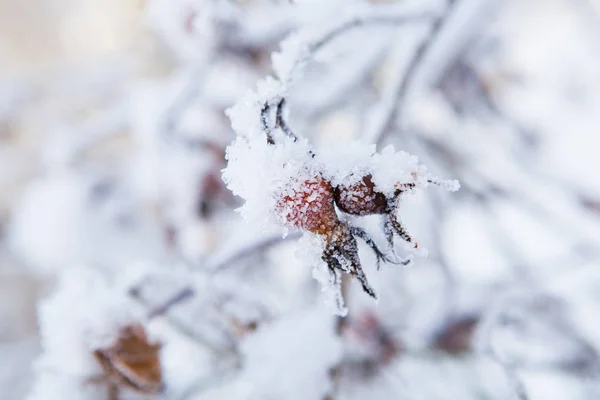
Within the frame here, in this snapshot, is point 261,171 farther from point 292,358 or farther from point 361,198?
point 292,358

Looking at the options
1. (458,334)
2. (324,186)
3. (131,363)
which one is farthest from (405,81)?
(458,334)

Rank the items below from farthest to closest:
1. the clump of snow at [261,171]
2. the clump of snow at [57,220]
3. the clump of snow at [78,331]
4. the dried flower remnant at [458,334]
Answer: the clump of snow at [57,220] → the dried flower remnant at [458,334] → the clump of snow at [78,331] → the clump of snow at [261,171]

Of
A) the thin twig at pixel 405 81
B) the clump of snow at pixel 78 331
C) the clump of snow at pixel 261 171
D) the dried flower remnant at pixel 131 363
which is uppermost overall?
the thin twig at pixel 405 81

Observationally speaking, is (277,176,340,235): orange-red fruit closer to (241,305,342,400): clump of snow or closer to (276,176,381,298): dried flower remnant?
(276,176,381,298): dried flower remnant

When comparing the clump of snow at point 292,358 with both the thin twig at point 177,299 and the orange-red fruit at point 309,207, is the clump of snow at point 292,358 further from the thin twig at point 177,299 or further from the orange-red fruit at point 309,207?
the orange-red fruit at point 309,207

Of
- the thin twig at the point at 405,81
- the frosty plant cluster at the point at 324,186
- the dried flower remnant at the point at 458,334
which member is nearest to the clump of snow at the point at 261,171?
the frosty plant cluster at the point at 324,186

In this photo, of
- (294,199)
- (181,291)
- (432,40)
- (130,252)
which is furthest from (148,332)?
(130,252)
